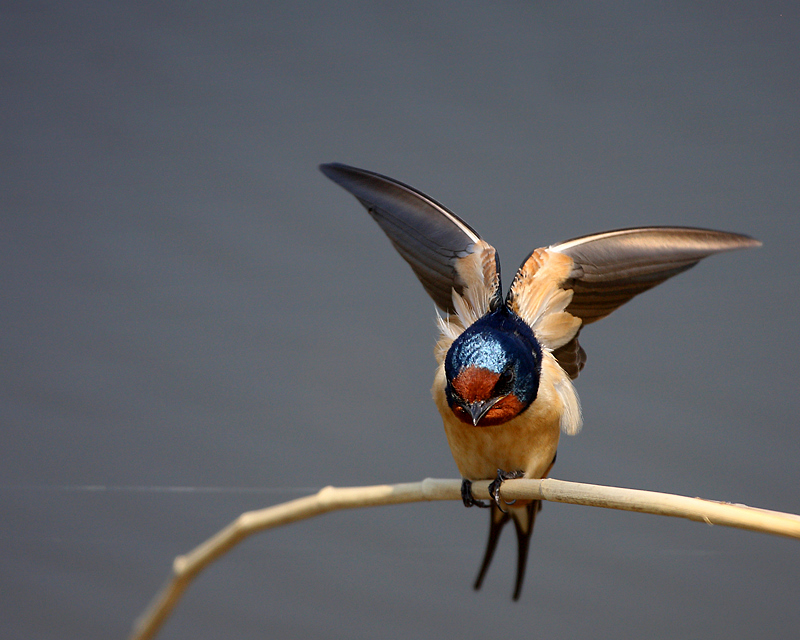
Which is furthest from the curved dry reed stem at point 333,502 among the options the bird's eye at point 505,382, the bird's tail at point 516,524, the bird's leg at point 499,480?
the bird's tail at point 516,524

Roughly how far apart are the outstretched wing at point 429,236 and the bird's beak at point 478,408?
226mm

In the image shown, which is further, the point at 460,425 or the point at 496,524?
the point at 496,524

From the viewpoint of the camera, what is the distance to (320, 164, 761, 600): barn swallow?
95cm

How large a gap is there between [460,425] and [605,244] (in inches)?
14.2

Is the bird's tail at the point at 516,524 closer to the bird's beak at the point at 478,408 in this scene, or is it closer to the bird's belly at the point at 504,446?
the bird's belly at the point at 504,446

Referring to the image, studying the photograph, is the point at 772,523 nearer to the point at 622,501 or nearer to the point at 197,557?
→ the point at 622,501

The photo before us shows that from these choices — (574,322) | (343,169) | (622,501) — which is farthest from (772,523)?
(343,169)

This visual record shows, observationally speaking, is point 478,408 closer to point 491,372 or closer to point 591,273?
point 491,372

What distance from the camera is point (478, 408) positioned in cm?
91

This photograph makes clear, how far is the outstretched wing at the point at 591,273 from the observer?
1.04m

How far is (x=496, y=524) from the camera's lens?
4.25ft

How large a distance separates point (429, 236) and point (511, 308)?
191 mm

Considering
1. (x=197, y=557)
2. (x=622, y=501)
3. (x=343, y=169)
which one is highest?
(x=343, y=169)

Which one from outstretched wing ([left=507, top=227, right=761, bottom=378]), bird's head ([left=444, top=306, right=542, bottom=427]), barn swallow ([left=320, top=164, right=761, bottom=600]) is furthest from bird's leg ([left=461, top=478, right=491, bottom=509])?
outstretched wing ([left=507, top=227, right=761, bottom=378])
